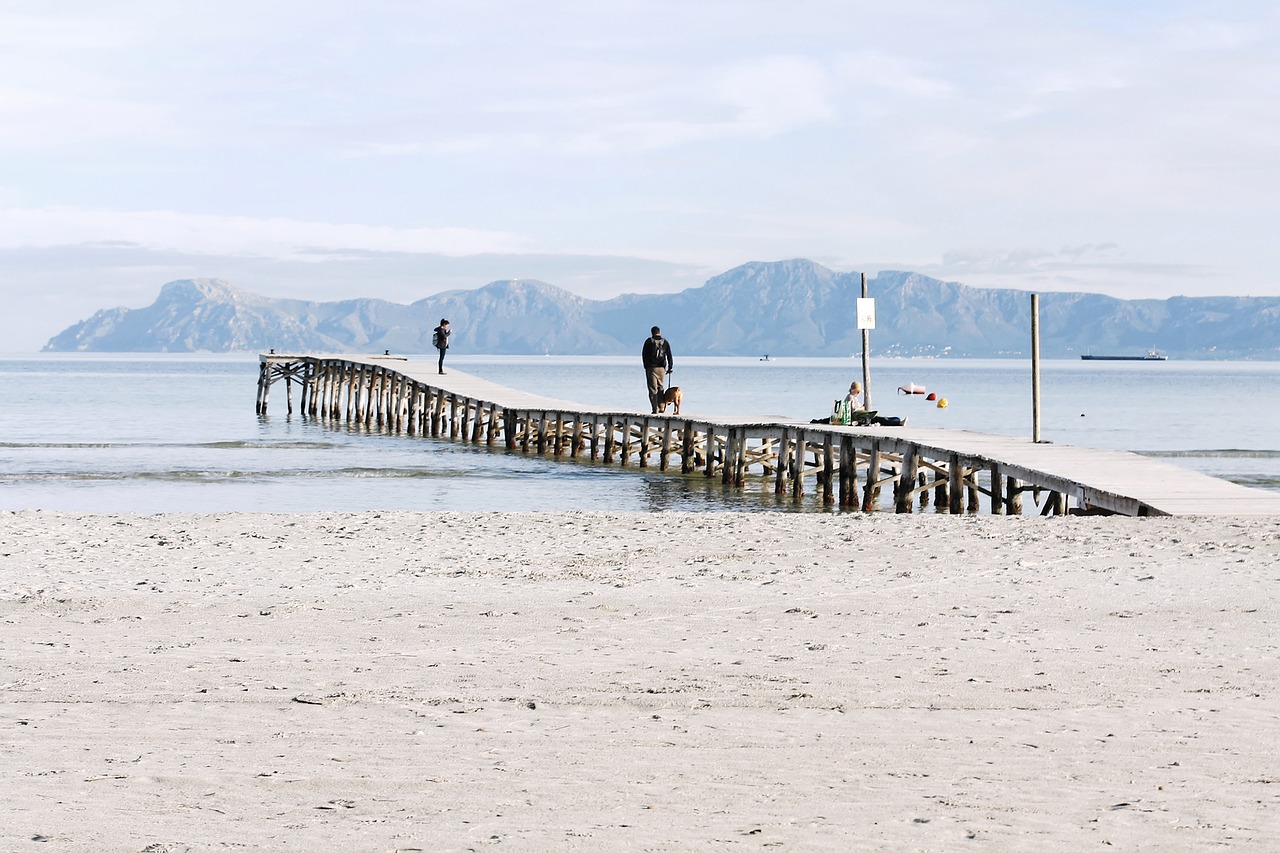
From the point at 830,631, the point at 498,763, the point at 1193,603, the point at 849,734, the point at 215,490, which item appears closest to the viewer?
the point at 498,763

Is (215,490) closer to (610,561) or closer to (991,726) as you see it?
(610,561)

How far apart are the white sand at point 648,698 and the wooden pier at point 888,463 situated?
297 cm

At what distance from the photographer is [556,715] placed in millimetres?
6203

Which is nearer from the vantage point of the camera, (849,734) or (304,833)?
(304,833)

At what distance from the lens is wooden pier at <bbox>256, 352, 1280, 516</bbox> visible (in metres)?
14.9

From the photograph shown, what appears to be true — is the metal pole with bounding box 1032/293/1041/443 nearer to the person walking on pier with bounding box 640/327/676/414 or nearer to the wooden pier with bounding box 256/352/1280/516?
the wooden pier with bounding box 256/352/1280/516

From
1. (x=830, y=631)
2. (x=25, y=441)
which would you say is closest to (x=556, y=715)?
(x=830, y=631)

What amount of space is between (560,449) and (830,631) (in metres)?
23.4

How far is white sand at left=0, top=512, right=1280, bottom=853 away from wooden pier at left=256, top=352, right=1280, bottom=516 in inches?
117

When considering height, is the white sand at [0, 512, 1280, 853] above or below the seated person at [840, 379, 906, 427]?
below

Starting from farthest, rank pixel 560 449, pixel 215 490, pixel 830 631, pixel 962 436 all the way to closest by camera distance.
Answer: pixel 560 449 → pixel 215 490 → pixel 962 436 → pixel 830 631

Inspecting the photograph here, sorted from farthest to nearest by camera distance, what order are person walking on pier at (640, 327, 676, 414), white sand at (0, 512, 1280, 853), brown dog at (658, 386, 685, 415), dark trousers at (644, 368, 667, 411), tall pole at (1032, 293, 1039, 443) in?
1. brown dog at (658, 386, 685, 415)
2. dark trousers at (644, 368, 667, 411)
3. person walking on pier at (640, 327, 676, 414)
4. tall pole at (1032, 293, 1039, 443)
5. white sand at (0, 512, 1280, 853)

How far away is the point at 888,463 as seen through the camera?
923 inches

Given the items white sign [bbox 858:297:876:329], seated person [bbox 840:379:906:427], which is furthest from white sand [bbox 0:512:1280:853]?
seated person [bbox 840:379:906:427]
